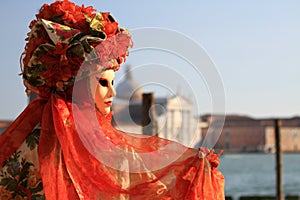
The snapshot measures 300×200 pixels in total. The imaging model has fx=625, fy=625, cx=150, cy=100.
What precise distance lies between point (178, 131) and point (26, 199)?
59 centimetres

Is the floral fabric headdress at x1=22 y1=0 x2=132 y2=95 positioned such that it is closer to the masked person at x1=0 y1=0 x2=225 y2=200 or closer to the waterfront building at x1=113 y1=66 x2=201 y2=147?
the masked person at x1=0 y1=0 x2=225 y2=200

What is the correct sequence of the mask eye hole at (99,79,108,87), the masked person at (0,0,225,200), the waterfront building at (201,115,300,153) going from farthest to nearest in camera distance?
the waterfront building at (201,115,300,153) → the mask eye hole at (99,79,108,87) → the masked person at (0,0,225,200)

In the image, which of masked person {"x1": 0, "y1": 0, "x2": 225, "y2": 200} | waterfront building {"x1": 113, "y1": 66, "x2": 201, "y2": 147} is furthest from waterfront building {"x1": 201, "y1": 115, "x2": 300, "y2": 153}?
masked person {"x1": 0, "y1": 0, "x2": 225, "y2": 200}

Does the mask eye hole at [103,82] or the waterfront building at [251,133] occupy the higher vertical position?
the waterfront building at [251,133]

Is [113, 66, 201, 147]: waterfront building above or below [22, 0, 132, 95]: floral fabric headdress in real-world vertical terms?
below

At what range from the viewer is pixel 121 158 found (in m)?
1.93

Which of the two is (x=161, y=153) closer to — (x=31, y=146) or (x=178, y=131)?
(x=178, y=131)

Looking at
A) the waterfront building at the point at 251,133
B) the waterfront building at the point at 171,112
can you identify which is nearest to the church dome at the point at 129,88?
the waterfront building at the point at 171,112

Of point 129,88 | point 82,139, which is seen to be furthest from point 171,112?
point 82,139

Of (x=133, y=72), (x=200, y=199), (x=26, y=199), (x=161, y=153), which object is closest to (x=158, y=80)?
(x=133, y=72)

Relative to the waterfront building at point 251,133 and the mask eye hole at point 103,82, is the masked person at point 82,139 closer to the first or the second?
the mask eye hole at point 103,82

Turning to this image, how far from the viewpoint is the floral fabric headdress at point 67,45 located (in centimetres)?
188

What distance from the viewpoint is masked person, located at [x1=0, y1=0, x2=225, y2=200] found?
1.87 meters

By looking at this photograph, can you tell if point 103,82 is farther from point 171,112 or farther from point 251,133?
point 251,133
